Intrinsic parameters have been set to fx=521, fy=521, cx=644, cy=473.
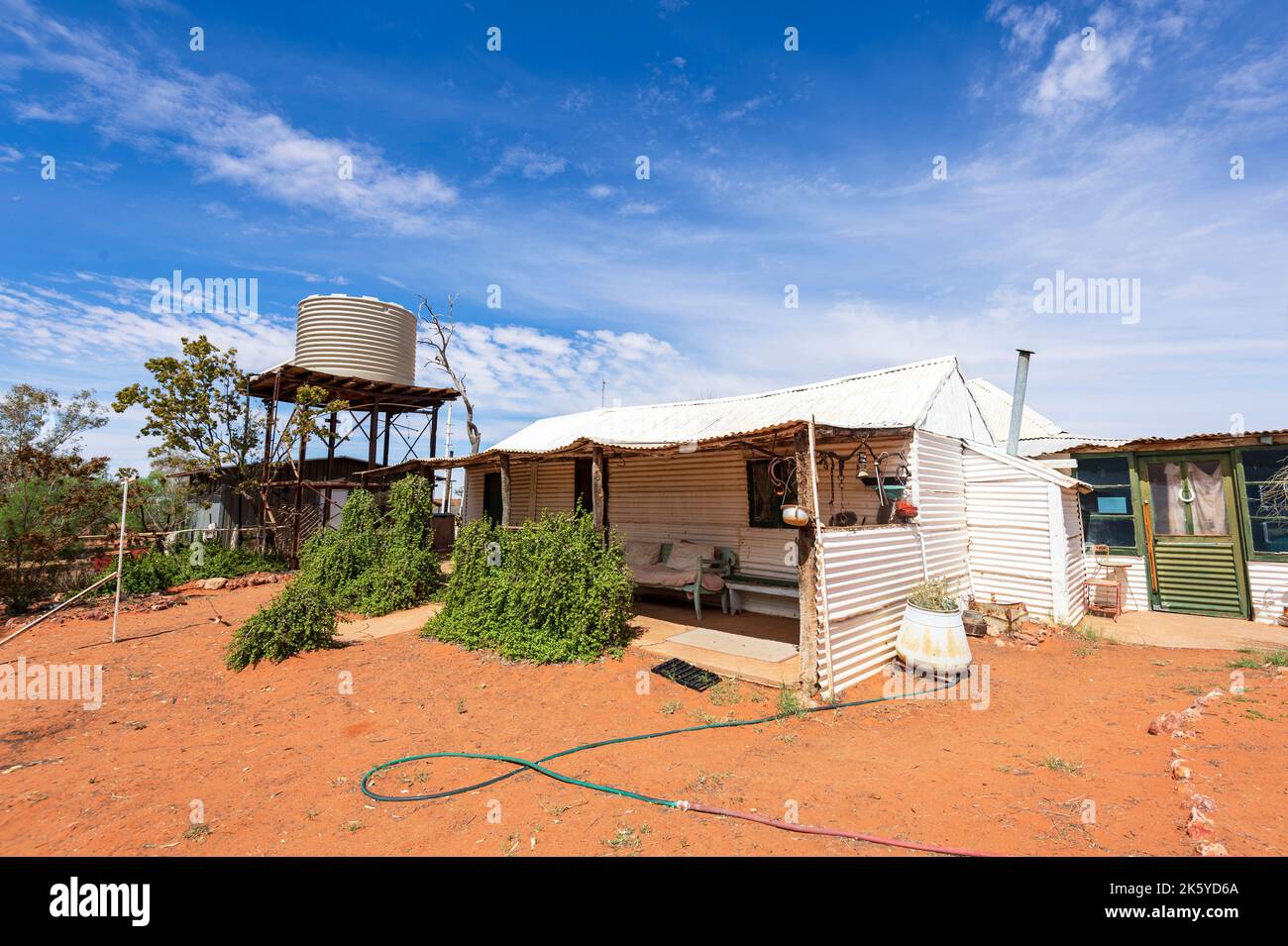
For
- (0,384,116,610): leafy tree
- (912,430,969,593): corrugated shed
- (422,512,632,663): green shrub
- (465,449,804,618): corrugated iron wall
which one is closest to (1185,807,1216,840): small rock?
(912,430,969,593): corrugated shed

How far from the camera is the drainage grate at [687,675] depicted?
608 cm

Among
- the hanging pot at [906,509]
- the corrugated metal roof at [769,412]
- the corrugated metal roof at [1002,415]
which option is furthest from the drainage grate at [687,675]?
the corrugated metal roof at [1002,415]

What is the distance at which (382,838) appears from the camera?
11.2ft

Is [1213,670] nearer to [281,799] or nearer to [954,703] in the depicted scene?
[954,703]

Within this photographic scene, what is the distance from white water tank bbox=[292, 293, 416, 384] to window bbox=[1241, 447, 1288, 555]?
19.6 m

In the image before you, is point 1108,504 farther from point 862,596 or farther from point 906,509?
point 862,596

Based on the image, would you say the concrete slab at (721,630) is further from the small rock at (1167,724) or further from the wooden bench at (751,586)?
the small rock at (1167,724)

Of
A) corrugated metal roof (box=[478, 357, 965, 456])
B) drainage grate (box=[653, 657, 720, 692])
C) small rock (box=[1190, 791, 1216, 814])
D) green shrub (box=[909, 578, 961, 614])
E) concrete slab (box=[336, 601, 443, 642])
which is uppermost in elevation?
corrugated metal roof (box=[478, 357, 965, 456])

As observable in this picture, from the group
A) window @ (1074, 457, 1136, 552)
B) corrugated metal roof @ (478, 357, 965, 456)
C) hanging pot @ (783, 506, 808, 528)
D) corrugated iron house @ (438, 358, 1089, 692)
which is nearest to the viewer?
hanging pot @ (783, 506, 808, 528)

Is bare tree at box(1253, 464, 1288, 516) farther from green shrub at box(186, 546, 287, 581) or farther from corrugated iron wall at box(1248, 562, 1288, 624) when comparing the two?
green shrub at box(186, 546, 287, 581)

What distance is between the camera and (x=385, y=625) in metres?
9.03

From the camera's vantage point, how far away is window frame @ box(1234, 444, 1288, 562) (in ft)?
27.5

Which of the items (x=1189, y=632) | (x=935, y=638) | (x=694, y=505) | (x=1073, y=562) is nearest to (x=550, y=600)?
(x=694, y=505)
